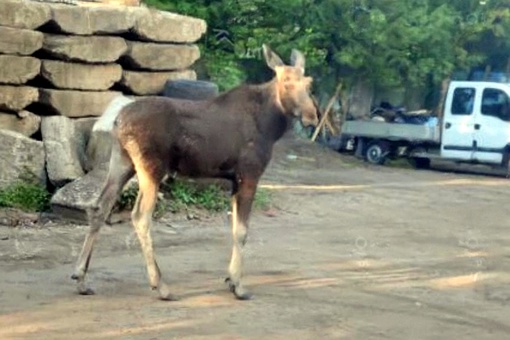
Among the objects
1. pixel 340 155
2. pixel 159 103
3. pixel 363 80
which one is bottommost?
pixel 340 155

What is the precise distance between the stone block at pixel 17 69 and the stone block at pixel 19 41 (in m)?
0.10

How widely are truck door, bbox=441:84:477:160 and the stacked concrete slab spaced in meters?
11.3

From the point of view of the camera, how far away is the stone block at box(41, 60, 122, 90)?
14758 mm

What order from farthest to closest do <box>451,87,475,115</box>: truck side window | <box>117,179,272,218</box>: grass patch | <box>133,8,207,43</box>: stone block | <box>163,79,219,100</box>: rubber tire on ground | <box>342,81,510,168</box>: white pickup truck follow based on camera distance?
<box>451,87,475,115</box>: truck side window → <box>342,81,510,168</box>: white pickup truck → <box>133,8,207,43</box>: stone block → <box>163,79,219,100</box>: rubber tire on ground → <box>117,179,272,218</box>: grass patch

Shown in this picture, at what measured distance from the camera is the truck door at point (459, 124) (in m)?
25.9

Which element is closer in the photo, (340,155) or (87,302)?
(87,302)

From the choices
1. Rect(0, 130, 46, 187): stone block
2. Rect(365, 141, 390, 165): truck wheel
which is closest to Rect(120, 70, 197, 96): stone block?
Rect(0, 130, 46, 187): stone block

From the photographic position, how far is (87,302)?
8641mm

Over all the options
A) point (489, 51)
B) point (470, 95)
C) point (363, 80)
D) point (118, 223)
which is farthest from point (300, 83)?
point (489, 51)

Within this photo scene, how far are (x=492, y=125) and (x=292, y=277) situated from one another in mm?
16291

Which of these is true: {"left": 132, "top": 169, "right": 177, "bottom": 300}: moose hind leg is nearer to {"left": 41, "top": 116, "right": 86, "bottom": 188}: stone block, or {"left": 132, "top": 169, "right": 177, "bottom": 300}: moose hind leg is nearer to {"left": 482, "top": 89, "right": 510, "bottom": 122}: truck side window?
{"left": 41, "top": 116, "right": 86, "bottom": 188}: stone block

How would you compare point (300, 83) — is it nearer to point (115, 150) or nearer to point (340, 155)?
point (115, 150)

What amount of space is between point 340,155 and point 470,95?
3755mm

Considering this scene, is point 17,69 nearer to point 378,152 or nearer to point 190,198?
point 190,198
